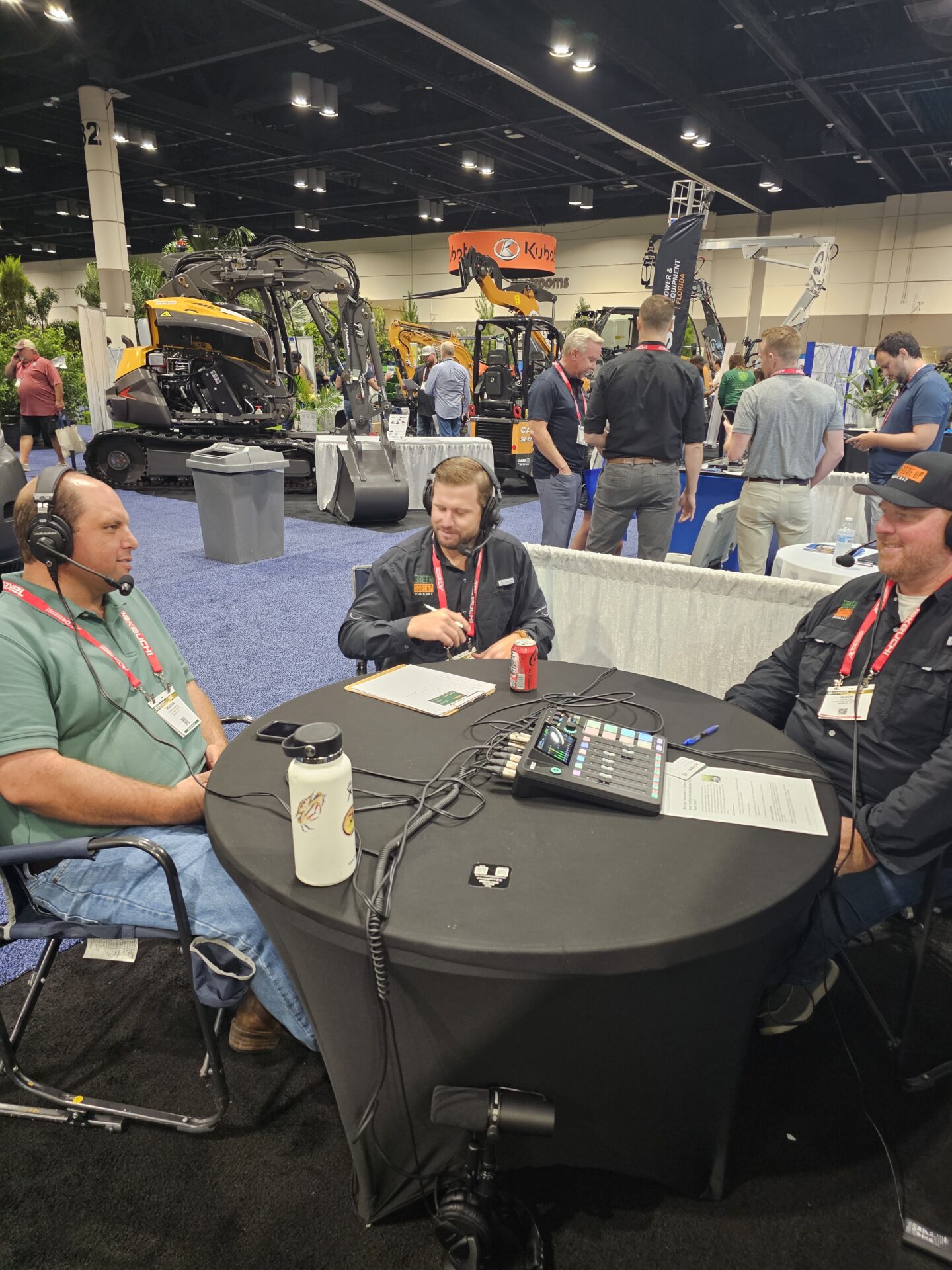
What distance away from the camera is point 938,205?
15758mm

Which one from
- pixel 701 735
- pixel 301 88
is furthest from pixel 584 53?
pixel 701 735

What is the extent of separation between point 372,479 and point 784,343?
14.6 feet

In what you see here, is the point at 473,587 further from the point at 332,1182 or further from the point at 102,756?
the point at 332,1182

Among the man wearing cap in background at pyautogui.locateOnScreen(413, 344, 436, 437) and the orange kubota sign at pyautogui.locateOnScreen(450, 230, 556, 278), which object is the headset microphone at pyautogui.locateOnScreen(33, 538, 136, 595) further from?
the orange kubota sign at pyautogui.locateOnScreen(450, 230, 556, 278)

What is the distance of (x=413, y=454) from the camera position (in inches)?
349

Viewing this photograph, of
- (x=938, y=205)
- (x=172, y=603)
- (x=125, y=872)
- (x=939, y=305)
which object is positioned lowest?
(x=172, y=603)

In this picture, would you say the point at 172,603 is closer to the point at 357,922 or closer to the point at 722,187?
the point at 357,922

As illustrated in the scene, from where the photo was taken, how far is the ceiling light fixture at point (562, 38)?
795 cm

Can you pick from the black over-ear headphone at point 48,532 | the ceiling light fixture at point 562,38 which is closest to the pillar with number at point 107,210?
the ceiling light fixture at point 562,38

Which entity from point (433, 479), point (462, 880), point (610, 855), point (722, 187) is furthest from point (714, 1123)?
point (722, 187)

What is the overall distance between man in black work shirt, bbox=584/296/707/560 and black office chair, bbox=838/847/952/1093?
9.98 feet

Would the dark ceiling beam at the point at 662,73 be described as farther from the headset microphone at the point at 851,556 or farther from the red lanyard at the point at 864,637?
the red lanyard at the point at 864,637

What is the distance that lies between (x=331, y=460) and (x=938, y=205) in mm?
14937

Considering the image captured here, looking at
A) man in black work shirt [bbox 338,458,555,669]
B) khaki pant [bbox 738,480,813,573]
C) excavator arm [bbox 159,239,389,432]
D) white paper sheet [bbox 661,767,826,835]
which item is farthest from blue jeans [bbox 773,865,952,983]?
excavator arm [bbox 159,239,389,432]
